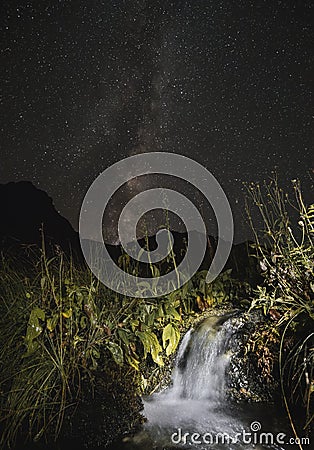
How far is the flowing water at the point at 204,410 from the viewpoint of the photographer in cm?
224

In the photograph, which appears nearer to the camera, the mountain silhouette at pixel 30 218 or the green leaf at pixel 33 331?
the green leaf at pixel 33 331

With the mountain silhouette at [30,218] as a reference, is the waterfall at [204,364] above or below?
below

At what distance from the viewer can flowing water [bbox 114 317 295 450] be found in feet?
7.36

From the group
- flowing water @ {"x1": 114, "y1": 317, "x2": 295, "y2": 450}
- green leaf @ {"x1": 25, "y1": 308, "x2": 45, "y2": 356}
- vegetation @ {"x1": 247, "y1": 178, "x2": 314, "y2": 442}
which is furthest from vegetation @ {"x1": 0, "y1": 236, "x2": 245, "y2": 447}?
vegetation @ {"x1": 247, "y1": 178, "x2": 314, "y2": 442}

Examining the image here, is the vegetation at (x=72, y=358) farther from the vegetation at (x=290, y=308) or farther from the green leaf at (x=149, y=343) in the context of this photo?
the vegetation at (x=290, y=308)

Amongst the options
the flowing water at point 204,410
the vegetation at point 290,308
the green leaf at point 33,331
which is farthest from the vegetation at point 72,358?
the vegetation at point 290,308

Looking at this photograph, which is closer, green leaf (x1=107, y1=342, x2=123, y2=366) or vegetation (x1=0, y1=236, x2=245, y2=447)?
vegetation (x1=0, y1=236, x2=245, y2=447)

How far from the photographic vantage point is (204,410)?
2670 mm

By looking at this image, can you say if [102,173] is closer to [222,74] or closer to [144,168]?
[144,168]

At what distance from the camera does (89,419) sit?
2301 millimetres

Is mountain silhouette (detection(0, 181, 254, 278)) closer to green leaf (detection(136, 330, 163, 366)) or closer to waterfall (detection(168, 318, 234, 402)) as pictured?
waterfall (detection(168, 318, 234, 402))

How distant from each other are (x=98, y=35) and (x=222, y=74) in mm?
2153

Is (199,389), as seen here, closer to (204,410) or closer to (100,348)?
(204,410)

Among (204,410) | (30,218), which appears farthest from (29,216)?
(204,410)
